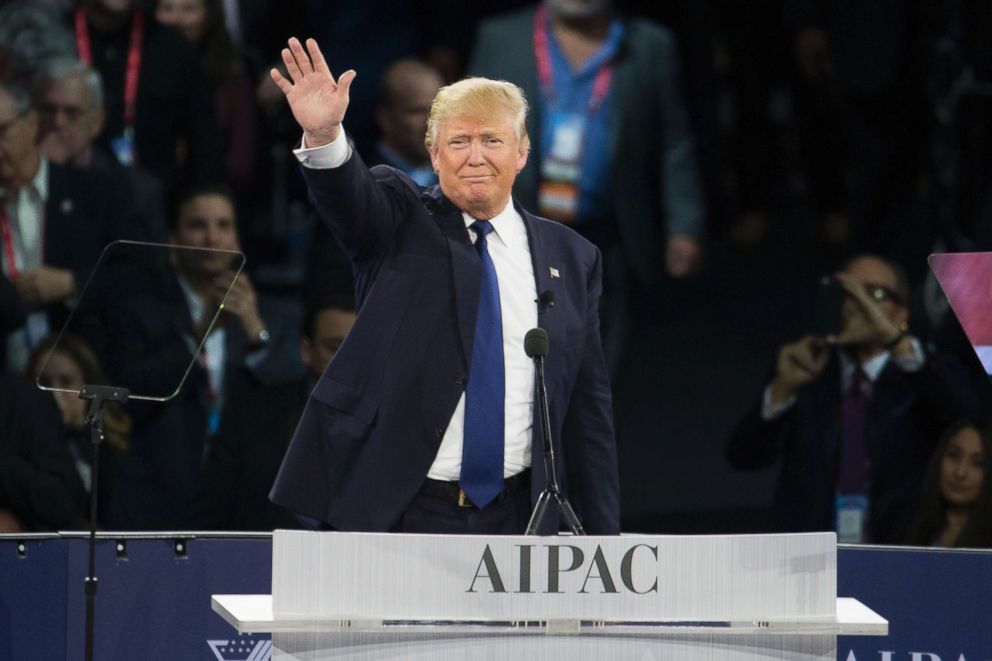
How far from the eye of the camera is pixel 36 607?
3.68 metres

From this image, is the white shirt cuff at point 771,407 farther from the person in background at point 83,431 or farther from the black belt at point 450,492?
the black belt at point 450,492

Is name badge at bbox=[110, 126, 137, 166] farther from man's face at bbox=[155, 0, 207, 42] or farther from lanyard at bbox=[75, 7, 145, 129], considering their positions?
man's face at bbox=[155, 0, 207, 42]

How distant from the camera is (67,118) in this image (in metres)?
5.31

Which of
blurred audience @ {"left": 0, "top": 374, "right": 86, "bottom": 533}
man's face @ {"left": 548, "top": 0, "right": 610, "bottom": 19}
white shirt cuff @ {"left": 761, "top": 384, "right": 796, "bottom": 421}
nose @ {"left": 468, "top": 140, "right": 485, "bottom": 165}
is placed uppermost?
man's face @ {"left": 548, "top": 0, "right": 610, "bottom": 19}

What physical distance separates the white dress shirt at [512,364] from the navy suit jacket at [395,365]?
0.03 metres

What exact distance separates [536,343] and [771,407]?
2.09 meters

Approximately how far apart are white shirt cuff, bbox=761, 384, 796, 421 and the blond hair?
193cm

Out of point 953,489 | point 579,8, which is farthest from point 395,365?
point 579,8

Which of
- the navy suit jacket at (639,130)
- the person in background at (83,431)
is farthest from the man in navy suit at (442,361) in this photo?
the navy suit jacket at (639,130)

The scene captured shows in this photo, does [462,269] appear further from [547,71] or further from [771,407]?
[547,71]

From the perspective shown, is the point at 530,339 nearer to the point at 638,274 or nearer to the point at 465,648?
the point at 465,648

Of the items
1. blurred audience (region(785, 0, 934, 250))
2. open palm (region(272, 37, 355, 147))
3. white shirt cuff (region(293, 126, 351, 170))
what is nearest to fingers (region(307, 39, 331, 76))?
open palm (region(272, 37, 355, 147))

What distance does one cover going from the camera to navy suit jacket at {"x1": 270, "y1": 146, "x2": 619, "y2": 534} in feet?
10.5

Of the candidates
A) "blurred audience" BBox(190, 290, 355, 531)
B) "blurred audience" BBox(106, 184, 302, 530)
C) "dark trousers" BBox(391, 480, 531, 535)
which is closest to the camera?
"dark trousers" BBox(391, 480, 531, 535)
